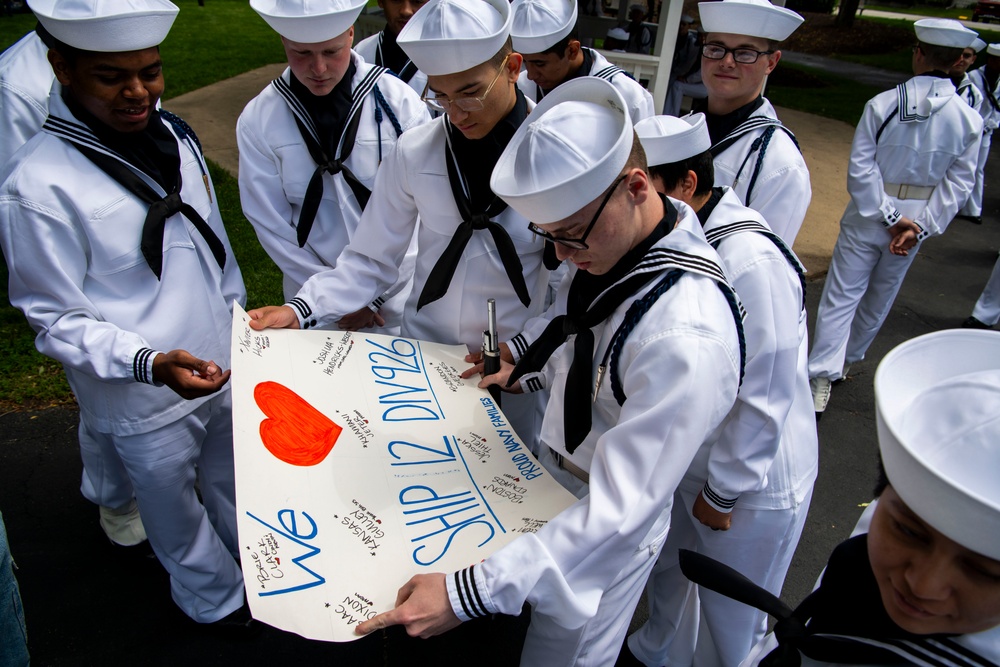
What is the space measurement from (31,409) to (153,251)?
2.97 metres

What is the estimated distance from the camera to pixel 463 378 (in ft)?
8.11

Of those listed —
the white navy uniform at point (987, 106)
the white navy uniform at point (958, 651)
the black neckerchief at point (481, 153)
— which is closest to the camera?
the white navy uniform at point (958, 651)

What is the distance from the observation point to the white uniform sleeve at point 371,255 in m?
2.67

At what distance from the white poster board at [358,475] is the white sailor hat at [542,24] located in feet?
7.41

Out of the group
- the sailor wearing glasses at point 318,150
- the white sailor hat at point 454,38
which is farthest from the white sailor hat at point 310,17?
the white sailor hat at point 454,38

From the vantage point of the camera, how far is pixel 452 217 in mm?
2609

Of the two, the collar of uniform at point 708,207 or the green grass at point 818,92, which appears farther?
the green grass at point 818,92

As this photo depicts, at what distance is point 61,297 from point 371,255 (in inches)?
42.6

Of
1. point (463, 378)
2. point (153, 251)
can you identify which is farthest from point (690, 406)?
point (153, 251)

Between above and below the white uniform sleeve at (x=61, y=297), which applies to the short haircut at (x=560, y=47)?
above

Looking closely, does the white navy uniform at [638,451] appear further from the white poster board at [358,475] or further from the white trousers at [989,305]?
the white trousers at [989,305]

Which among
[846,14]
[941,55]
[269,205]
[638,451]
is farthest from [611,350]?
[846,14]

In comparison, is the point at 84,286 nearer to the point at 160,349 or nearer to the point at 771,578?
the point at 160,349

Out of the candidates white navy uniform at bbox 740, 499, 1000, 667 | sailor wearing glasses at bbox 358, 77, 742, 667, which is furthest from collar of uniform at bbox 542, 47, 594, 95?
white navy uniform at bbox 740, 499, 1000, 667
